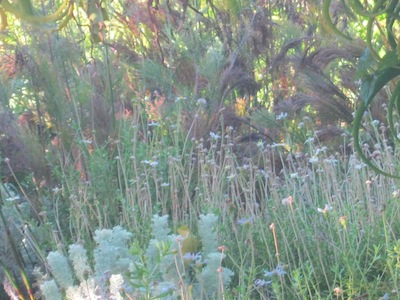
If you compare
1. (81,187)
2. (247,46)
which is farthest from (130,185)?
(247,46)

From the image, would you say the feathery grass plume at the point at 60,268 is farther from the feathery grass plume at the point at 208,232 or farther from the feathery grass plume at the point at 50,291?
the feathery grass plume at the point at 208,232

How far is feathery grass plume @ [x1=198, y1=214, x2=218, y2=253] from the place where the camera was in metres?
2.32

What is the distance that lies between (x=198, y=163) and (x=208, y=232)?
3.50 ft

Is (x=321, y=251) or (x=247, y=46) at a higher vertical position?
(x=247, y=46)

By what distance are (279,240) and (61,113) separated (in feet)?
4.09

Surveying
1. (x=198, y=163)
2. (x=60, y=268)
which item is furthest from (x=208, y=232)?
(x=198, y=163)

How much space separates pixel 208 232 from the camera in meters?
2.36

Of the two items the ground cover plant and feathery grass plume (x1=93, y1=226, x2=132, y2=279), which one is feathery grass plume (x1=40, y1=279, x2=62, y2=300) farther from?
feathery grass plume (x1=93, y1=226, x2=132, y2=279)

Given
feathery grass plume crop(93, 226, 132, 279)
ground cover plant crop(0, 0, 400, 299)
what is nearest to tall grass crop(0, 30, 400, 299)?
ground cover plant crop(0, 0, 400, 299)

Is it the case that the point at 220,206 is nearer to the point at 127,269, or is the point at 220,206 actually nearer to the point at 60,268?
the point at 127,269

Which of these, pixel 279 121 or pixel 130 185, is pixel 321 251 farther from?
pixel 279 121

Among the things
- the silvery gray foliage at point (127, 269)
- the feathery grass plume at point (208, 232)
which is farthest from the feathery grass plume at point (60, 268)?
the feathery grass plume at point (208, 232)

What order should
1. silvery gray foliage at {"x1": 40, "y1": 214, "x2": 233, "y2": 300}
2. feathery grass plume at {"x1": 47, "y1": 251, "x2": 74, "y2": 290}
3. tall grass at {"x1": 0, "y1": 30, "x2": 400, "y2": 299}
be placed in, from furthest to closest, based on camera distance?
tall grass at {"x1": 0, "y1": 30, "x2": 400, "y2": 299} < feathery grass plume at {"x1": 47, "y1": 251, "x2": 74, "y2": 290} < silvery gray foliage at {"x1": 40, "y1": 214, "x2": 233, "y2": 300}

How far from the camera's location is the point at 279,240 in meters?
2.63
